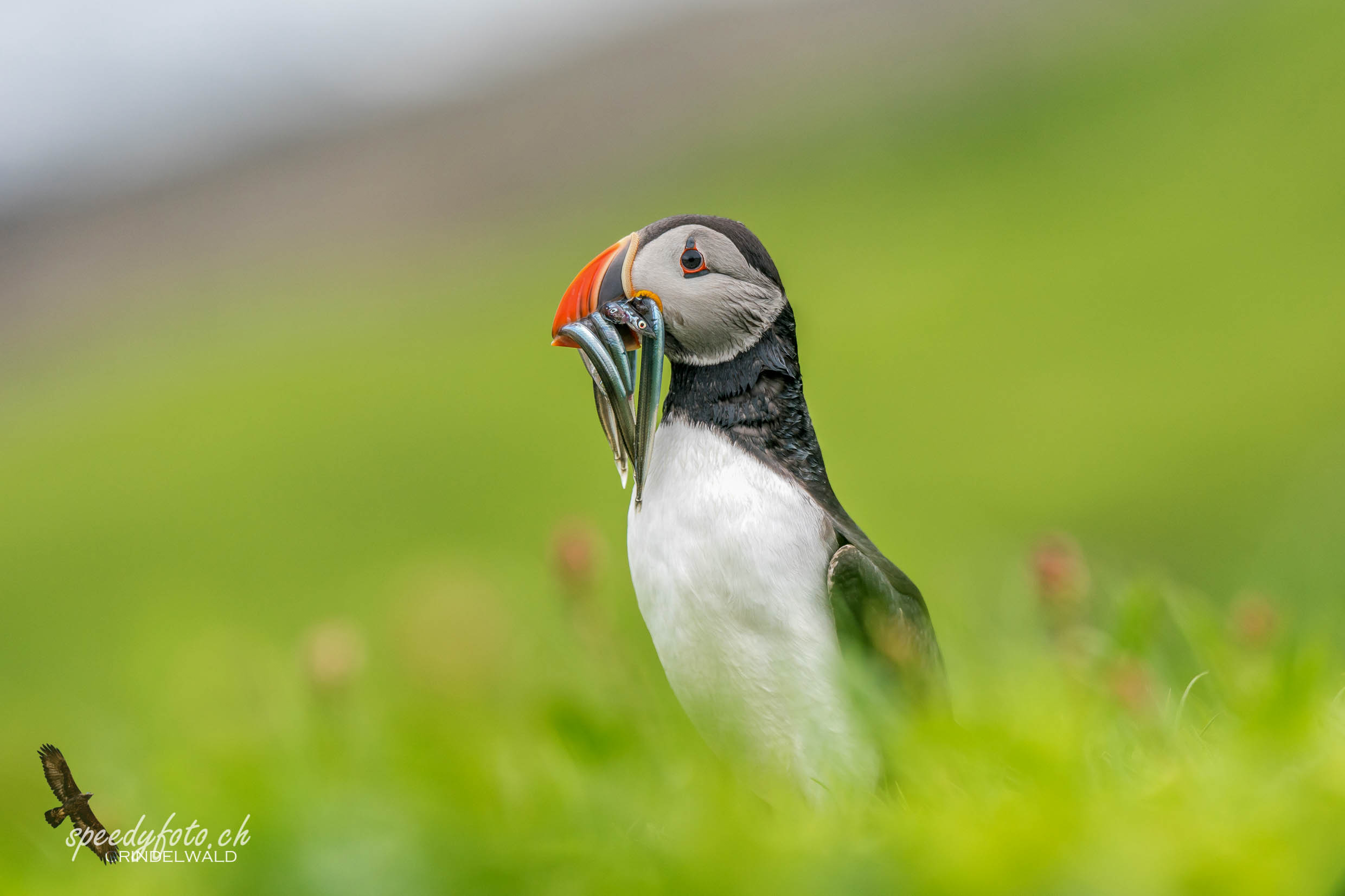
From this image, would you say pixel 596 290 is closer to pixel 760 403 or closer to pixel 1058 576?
pixel 760 403

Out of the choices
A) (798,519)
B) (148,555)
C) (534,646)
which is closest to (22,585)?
(148,555)

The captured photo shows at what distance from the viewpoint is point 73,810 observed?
974mm

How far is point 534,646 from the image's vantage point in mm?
1517

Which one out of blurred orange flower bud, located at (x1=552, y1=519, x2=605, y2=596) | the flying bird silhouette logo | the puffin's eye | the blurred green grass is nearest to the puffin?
the puffin's eye

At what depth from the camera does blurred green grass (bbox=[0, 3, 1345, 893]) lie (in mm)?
675

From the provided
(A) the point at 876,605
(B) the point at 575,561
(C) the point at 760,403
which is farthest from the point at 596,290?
(A) the point at 876,605

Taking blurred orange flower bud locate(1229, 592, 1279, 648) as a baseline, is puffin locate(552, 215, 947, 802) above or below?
above

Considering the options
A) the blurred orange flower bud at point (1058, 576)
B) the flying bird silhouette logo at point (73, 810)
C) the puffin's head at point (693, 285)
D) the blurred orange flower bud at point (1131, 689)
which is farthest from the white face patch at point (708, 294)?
the flying bird silhouette logo at point (73, 810)

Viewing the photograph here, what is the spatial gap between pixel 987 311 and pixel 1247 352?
1050mm

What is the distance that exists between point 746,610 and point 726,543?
0.30ft

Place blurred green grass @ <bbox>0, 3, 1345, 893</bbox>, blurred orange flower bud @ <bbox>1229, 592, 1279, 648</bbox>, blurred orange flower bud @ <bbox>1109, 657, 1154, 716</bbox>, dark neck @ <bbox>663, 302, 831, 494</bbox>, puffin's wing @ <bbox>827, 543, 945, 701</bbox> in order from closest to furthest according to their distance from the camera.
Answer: blurred green grass @ <bbox>0, 3, 1345, 893</bbox>
blurred orange flower bud @ <bbox>1109, 657, 1154, 716</bbox>
blurred orange flower bud @ <bbox>1229, 592, 1279, 648</bbox>
puffin's wing @ <bbox>827, 543, 945, 701</bbox>
dark neck @ <bbox>663, 302, 831, 494</bbox>

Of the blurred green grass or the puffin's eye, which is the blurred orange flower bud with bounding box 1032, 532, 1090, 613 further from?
the puffin's eye

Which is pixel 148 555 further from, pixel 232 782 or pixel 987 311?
pixel 232 782

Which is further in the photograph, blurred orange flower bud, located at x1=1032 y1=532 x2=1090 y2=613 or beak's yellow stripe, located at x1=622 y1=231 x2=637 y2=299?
beak's yellow stripe, located at x1=622 y1=231 x2=637 y2=299
